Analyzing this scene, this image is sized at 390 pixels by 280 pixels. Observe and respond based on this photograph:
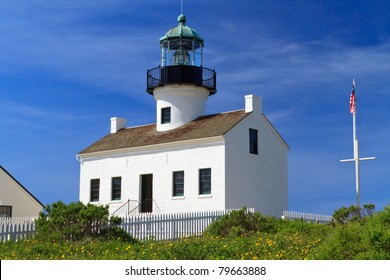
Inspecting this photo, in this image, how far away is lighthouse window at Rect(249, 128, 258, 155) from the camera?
2933cm

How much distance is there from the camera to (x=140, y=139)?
32.4 m

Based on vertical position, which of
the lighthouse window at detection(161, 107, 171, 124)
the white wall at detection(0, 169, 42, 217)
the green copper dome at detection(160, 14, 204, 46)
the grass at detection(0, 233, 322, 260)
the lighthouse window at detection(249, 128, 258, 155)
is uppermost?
the green copper dome at detection(160, 14, 204, 46)

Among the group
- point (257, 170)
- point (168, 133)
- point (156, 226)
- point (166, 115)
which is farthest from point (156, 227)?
point (166, 115)

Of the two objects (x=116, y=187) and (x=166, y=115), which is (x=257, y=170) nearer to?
(x=166, y=115)

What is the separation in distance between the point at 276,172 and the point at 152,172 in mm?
6850

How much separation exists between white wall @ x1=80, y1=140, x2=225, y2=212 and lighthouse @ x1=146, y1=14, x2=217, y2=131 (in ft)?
9.58

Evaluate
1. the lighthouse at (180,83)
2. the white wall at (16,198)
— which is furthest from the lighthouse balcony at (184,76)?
the white wall at (16,198)

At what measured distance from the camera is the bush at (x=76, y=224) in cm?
1752

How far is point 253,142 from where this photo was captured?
29.6 meters

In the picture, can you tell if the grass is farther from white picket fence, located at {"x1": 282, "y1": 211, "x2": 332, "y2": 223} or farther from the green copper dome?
the green copper dome

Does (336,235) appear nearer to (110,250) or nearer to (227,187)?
(110,250)

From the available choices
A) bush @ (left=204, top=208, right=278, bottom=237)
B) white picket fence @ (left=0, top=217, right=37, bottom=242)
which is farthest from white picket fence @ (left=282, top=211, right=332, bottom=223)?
white picket fence @ (left=0, top=217, right=37, bottom=242)

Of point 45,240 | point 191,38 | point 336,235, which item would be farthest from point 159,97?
point 336,235

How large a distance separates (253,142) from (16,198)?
16.2 m
